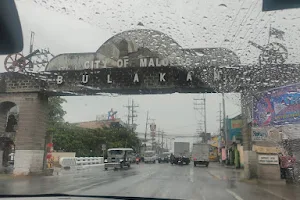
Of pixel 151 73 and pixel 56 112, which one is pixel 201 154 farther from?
pixel 151 73

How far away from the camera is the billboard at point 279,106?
12.5 metres

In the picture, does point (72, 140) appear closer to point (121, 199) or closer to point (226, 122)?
point (226, 122)

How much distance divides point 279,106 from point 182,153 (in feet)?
84.3

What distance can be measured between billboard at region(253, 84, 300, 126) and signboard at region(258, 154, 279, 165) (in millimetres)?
1382

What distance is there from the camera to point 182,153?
126 feet

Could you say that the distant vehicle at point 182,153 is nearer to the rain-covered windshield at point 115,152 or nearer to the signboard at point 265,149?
the rain-covered windshield at point 115,152

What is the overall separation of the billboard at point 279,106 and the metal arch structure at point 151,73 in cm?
44

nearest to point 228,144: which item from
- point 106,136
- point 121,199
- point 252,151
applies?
point 106,136

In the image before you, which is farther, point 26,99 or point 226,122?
point 226,122

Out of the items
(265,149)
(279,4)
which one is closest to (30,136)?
(265,149)

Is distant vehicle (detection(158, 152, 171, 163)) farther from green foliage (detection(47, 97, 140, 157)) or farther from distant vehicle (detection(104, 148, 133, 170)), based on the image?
green foliage (detection(47, 97, 140, 157))

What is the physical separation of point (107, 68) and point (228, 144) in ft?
76.0

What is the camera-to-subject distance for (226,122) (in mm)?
35875

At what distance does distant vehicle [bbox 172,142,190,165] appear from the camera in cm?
3809
